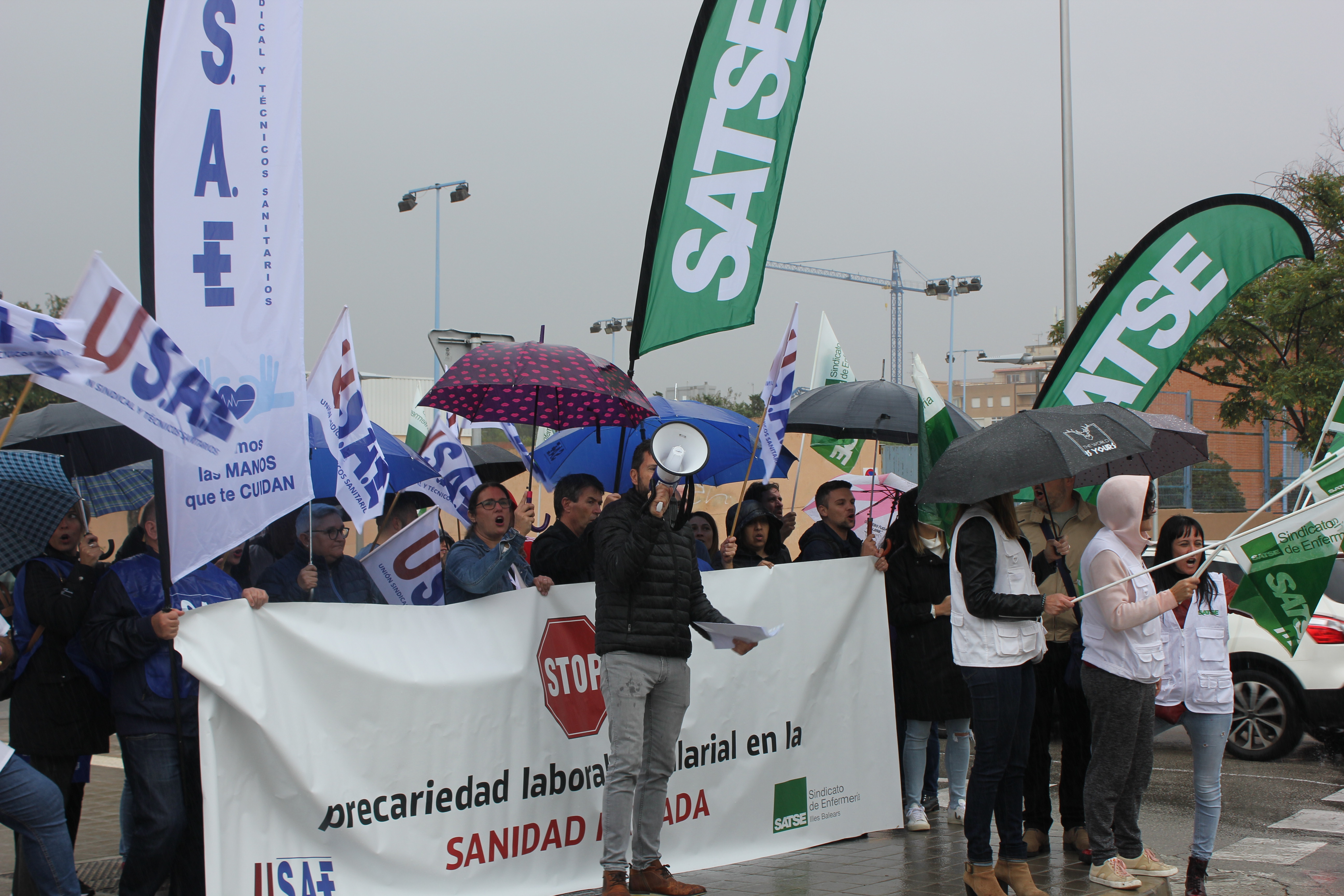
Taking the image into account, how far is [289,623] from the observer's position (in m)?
4.91

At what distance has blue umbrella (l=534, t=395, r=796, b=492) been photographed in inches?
385

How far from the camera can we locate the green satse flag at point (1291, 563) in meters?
5.56

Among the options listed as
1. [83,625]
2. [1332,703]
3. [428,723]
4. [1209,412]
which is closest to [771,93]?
[428,723]

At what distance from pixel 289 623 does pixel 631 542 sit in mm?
1452

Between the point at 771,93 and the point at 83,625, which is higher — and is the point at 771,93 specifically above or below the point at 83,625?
above

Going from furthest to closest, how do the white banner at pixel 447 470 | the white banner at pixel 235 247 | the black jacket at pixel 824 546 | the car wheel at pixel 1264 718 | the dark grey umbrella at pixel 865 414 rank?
1. the car wheel at pixel 1264 718
2. the dark grey umbrella at pixel 865 414
3. the white banner at pixel 447 470
4. the black jacket at pixel 824 546
5. the white banner at pixel 235 247

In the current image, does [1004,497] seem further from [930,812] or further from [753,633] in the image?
[930,812]

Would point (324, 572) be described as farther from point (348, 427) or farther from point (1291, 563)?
point (1291, 563)

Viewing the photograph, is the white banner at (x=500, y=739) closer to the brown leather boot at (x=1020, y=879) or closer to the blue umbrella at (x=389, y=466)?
the brown leather boot at (x=1020, y=879)

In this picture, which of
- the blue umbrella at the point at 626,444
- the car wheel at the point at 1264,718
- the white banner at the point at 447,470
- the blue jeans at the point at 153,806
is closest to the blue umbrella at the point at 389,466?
the white banner at the point at 447,470

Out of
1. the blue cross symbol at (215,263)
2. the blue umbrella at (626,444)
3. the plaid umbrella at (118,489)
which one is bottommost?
the plaid umbrella at (118,489)

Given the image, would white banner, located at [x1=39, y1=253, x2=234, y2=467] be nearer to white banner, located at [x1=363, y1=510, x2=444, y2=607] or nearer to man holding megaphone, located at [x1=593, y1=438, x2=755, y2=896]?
white banner, located at [x1=363, y1=510, x2=444, y2=607]

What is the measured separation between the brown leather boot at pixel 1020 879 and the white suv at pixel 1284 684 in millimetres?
4703

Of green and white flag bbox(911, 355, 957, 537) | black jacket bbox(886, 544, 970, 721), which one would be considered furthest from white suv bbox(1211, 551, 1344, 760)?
green and white flag bbox(911, 355, 957, 537)
